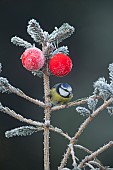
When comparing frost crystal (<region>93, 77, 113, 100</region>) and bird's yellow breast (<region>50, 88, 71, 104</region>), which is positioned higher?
bird's yellow breast (<region>50, 88, 71, 104</region>)

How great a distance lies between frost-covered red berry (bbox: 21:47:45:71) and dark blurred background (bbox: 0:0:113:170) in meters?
0.92

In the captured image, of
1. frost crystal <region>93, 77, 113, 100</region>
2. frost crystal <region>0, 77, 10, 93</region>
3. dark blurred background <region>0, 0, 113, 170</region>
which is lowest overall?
frost crystal <region>93, 77, 113, 100</region>

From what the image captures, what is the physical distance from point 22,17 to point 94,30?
12.5 inches

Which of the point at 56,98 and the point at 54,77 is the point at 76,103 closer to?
the point at 56,98

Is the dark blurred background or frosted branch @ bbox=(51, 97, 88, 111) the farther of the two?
the dark blurred background

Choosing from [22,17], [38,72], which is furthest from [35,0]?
[38,72]

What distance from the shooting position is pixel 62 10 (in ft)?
4.74

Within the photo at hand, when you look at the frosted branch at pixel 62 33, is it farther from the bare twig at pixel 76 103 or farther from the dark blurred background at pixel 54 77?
the dark blurred background at pixel 54 77

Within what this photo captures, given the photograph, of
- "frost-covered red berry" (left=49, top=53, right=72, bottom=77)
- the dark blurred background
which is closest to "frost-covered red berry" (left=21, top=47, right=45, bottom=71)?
"frost-covered red berry" (left=49, top=53, right=72, bottom=77)

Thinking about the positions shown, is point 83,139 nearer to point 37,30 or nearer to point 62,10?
point 62,10

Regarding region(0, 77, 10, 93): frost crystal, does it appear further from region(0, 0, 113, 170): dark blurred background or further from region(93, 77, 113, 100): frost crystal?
region(0, 0, 113, 170): dark blurred background

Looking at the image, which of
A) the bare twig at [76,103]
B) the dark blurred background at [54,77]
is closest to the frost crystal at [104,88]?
the bare twig at [76,103]

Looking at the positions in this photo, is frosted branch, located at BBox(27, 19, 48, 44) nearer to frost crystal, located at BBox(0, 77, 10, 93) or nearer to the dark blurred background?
frost crystal, located at BBox(0, 77, 10, 93)

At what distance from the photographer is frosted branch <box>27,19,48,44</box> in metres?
0.48
